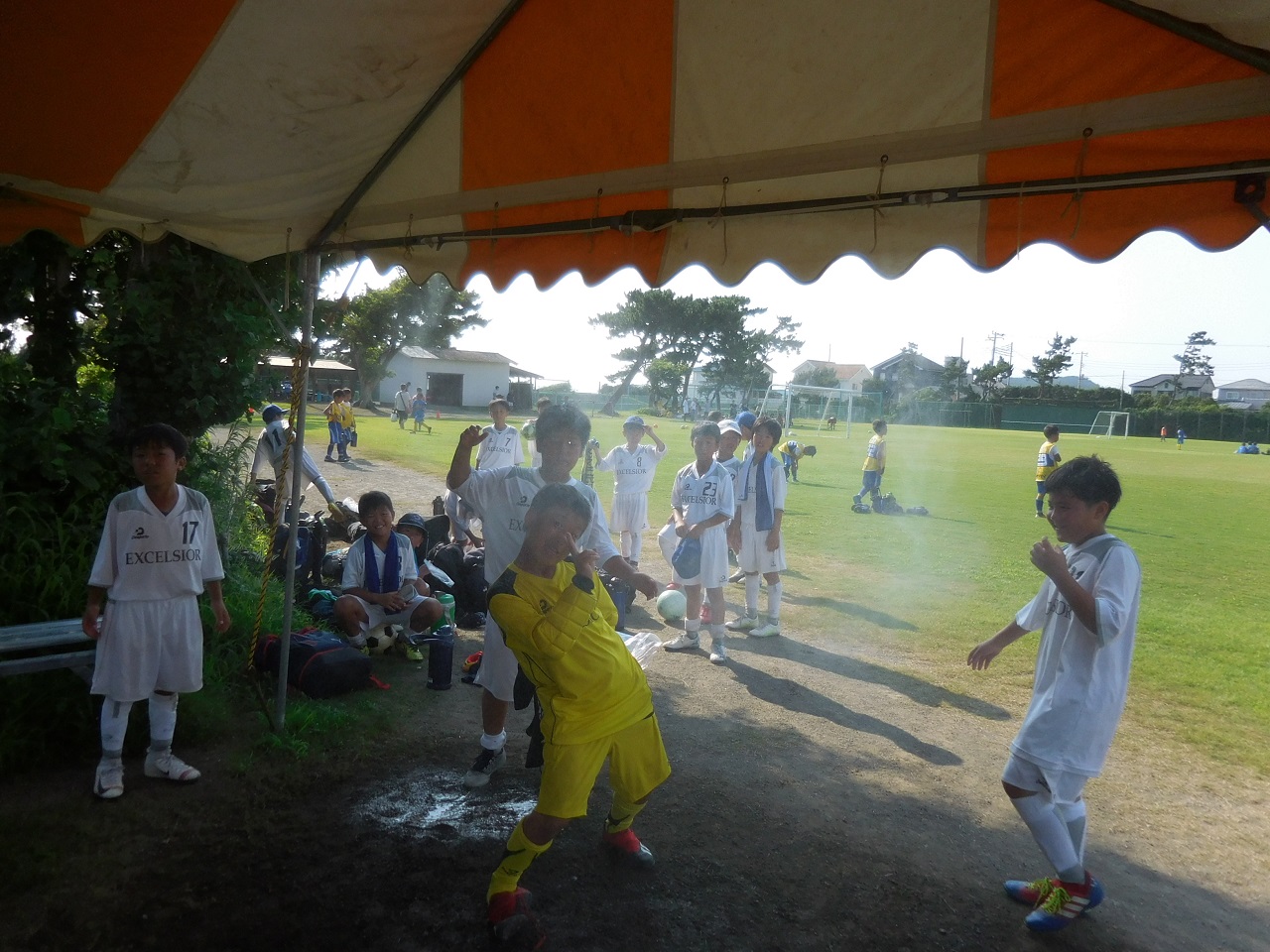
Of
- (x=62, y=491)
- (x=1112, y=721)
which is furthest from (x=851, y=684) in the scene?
(x=62, y=491)

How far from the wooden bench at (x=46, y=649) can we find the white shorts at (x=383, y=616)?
6.71ft

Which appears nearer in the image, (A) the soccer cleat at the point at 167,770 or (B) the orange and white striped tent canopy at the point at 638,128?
(B) the orange and white striped tent canopy at the point at 638,128

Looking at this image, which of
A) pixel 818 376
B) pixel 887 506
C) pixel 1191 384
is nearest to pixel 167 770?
pixel 887 506

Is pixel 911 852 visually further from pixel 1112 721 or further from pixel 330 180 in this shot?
pixel 330 180

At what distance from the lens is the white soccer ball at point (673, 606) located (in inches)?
311

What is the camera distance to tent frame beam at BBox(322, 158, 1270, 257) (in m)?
2.54

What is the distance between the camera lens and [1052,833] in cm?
312

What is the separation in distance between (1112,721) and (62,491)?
6.16 meters

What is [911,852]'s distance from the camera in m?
3.80

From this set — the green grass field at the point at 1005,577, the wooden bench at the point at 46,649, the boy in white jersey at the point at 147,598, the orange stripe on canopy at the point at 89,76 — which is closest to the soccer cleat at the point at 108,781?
the boy in white jersey at the point at 147,598

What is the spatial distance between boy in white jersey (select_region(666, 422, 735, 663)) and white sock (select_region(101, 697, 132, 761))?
4.22 metres

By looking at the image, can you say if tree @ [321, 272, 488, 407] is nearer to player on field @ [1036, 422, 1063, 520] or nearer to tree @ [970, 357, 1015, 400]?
player on field @ [1036, 422, 1063, 520]

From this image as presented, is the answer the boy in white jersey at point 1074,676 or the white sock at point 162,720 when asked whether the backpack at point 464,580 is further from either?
the boy in white jersey at point 1074,676

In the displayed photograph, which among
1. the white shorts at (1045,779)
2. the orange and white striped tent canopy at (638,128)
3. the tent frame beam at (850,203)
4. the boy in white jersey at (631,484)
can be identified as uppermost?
the orange and white striped tent canopy at (638,128)
